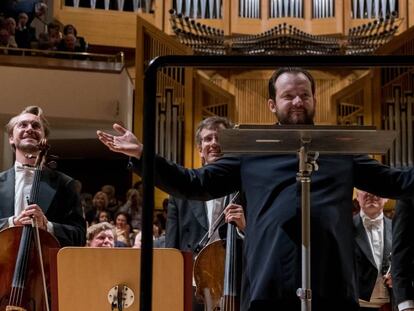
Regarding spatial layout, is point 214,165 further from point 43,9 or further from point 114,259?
point 43,9

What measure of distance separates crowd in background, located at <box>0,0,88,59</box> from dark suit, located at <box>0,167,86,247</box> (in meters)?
6.02

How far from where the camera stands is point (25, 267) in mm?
3078

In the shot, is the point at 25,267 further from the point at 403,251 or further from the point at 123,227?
the point at 123,227

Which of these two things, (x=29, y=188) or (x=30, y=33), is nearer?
(x=29, y=188)

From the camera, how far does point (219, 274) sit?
3160 mm

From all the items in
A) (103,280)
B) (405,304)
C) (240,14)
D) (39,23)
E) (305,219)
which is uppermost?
(240,14)

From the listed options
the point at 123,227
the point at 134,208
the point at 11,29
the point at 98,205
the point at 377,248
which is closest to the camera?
the point at 377,248

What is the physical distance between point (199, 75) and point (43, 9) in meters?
2.12

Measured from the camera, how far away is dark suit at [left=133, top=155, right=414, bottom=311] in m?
2.29

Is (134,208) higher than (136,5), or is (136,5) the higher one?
(136,5)

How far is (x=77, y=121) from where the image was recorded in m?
9.82

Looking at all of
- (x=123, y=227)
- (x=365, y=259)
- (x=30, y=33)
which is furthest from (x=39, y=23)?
(x=365, y=259)

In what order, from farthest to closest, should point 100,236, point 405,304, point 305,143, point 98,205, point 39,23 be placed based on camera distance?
point 39,23, point 98,205, point 100,236, point 405,304, point 305,143

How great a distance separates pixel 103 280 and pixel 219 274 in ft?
2.57
